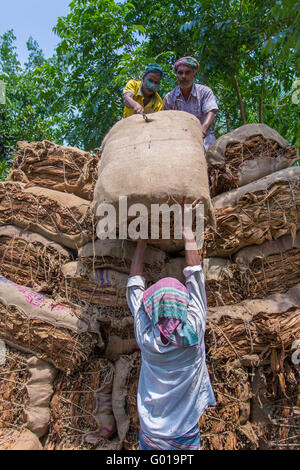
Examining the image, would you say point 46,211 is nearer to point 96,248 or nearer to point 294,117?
point 96,248

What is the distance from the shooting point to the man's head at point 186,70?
2873 millimetres

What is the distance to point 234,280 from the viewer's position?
2.67 meters

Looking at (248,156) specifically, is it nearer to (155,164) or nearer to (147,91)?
(147,91)

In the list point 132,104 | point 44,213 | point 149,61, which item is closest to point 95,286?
point 44,213

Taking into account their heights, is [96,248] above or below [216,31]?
below

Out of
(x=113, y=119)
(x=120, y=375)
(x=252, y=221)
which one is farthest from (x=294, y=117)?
(x=120, y=375)

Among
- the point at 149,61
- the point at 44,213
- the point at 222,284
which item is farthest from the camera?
the point at 149,61

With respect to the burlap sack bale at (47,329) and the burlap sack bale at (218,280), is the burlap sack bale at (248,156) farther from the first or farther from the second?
the burlap sack bale at (47,329)

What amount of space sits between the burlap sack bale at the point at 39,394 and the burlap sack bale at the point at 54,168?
1439 millimetres

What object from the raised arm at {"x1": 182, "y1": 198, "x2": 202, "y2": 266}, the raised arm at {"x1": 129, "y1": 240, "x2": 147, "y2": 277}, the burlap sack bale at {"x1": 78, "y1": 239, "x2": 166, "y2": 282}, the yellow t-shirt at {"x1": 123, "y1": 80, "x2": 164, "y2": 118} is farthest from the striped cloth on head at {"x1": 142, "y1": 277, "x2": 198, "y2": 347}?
the yellow t-shirt at {"x1": 123, "y1": 80, "x2": 164, "y2": 118}

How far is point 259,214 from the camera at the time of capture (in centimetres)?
254

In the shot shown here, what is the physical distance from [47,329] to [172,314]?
1.13 meters

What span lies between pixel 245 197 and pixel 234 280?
0.65m

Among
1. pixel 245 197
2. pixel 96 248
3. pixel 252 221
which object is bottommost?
pixel 96 248
